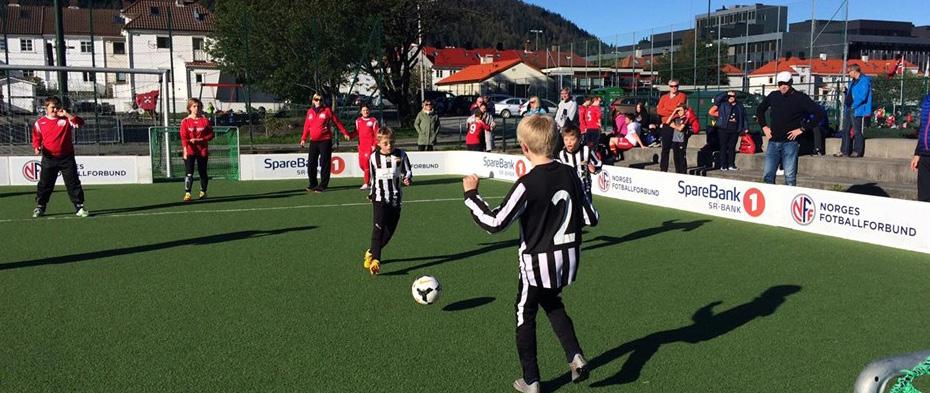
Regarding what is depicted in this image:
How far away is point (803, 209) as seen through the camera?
1099cm

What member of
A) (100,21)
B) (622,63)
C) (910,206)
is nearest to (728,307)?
(910,206)

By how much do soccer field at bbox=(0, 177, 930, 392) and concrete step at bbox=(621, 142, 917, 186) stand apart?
14.7 ft

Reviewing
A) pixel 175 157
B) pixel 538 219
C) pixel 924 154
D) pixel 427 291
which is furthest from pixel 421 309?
pixel 175 157

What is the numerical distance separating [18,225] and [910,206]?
40.6 feet

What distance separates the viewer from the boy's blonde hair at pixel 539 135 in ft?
14.5

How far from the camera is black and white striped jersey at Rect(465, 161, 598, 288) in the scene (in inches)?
174

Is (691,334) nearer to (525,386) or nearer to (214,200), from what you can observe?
(525,386)

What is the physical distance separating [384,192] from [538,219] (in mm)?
3981

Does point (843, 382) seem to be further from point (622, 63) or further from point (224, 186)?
point (622, 63)

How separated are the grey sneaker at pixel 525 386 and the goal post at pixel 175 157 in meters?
14.4

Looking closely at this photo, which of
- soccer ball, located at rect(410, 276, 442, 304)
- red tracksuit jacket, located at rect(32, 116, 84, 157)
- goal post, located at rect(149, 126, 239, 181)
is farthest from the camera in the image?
goal post, located at rect(149, 126, 239, 181)

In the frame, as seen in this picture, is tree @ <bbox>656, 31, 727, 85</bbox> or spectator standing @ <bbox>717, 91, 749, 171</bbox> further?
tree @ <bbox>656, 31, 727, 85</bbox>

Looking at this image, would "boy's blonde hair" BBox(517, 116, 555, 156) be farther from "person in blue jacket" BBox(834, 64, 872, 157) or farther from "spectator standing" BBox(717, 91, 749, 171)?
"spectator standing" BBox(717, 91, 749, 171)

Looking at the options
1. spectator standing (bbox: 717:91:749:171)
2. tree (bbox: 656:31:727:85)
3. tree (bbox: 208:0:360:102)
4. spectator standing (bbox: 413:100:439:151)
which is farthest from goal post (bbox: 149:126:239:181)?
tree (bbox: 656:31:727:85)
